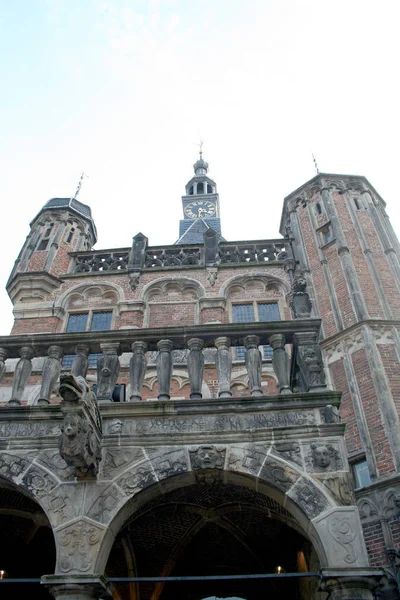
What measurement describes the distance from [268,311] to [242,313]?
2.46ft

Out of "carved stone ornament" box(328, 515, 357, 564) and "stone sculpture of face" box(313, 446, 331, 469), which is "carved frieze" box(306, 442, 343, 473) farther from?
"carved stone ornament" box(328, 515, 357, 564)

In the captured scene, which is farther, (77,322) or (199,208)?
(199,208)

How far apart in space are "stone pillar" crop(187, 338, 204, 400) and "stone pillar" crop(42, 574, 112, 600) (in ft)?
8.60

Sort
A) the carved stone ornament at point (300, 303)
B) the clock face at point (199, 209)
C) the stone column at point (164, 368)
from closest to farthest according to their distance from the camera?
the stone column at point (164, 368) < the carved stone ornament at point (300, 303) < the clock face at point (199, 209)

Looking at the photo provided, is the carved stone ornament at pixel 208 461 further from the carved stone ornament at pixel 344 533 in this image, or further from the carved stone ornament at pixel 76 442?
the carved stone ornament at pixel 344 533

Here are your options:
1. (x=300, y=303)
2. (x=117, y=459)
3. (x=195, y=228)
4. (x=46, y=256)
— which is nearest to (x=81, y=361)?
(x=117, y=459)

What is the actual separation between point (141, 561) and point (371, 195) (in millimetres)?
12352

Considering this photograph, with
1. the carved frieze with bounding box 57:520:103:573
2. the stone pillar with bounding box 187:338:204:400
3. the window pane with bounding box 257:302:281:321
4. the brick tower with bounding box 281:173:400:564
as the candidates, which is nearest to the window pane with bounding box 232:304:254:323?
the window pane with bounding box 257:302:281:321

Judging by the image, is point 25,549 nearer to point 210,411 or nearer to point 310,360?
point 210,411

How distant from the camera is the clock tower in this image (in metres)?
22.5

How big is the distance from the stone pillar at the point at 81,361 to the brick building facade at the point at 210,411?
23 mm

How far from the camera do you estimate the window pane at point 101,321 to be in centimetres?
1422

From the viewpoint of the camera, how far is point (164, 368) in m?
7.62

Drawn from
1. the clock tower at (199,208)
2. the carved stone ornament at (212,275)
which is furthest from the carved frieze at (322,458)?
the clock tower at (199,208)
